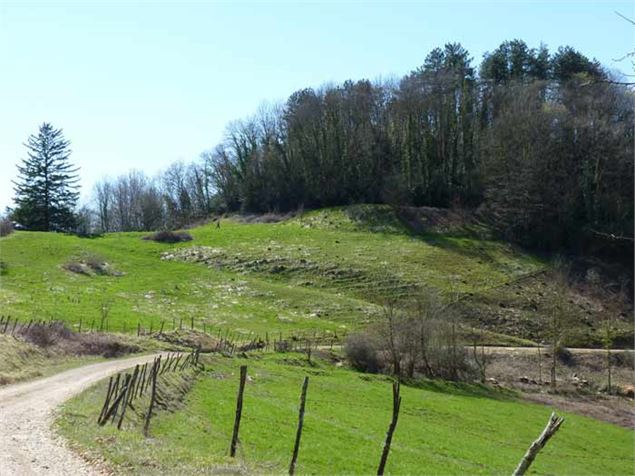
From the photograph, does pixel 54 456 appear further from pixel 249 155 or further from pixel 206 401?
pixel 249 155

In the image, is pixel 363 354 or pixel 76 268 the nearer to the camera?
pixel 363 354

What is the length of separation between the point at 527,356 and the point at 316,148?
6529 centimetres

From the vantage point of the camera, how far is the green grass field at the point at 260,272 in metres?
68.6

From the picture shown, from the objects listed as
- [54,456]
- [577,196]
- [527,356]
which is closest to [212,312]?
[527,356]

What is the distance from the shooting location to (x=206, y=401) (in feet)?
111

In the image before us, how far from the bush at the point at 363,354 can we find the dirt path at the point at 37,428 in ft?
83.2

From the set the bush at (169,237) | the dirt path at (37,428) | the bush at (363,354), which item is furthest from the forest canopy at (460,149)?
the dirt path at (37,428)

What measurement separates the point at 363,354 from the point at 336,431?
24.8 meters

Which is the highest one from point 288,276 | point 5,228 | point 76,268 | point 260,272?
point 5,228

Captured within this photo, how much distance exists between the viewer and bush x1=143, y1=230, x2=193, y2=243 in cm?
10388

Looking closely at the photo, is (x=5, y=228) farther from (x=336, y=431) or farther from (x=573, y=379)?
(x=336, y=431)

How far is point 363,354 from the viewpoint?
2243 inches

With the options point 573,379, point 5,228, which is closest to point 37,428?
point 573,379

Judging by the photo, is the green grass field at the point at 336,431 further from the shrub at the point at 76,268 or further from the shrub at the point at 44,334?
the shrub at the point at 76,268
